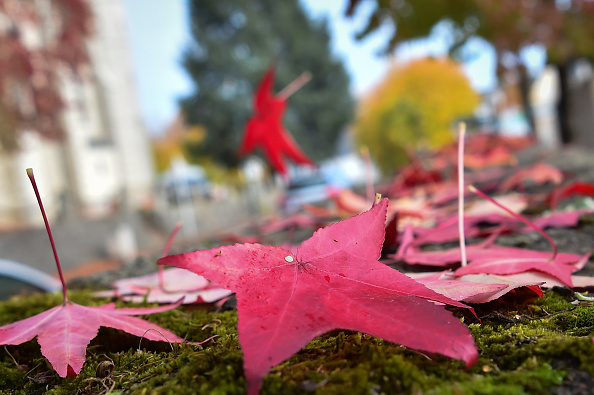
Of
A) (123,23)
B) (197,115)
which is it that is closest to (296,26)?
(197,115)

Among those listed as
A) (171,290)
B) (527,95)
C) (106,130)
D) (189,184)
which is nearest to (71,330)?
(171,290)

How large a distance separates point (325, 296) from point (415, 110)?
16.7 metres

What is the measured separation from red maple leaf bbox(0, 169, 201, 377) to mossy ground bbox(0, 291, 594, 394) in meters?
0.04

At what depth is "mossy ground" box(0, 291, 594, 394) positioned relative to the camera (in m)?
0.45

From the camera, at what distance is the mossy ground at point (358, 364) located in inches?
17.8

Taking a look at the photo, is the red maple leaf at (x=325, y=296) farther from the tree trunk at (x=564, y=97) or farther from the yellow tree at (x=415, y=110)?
the yellow tree at (x=415, y=110)

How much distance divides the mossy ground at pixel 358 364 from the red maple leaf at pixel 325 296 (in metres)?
0.05

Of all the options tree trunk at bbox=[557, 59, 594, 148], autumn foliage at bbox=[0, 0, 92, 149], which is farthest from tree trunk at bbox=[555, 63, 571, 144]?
autumn foliage at bbox=[0, 0, 92, 149]

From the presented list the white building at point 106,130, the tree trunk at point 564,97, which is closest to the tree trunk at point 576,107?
the tree trunk at point 564,97

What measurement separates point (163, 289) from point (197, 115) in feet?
60.0

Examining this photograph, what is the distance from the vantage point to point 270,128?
3004 millimetres

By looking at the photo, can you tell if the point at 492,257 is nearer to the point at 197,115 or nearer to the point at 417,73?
the point at 197,115

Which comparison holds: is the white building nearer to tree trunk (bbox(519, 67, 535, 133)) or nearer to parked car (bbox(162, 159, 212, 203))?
parked car (bbox(162, 159, 212, 203))

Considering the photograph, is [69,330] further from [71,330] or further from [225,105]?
[225,105]
